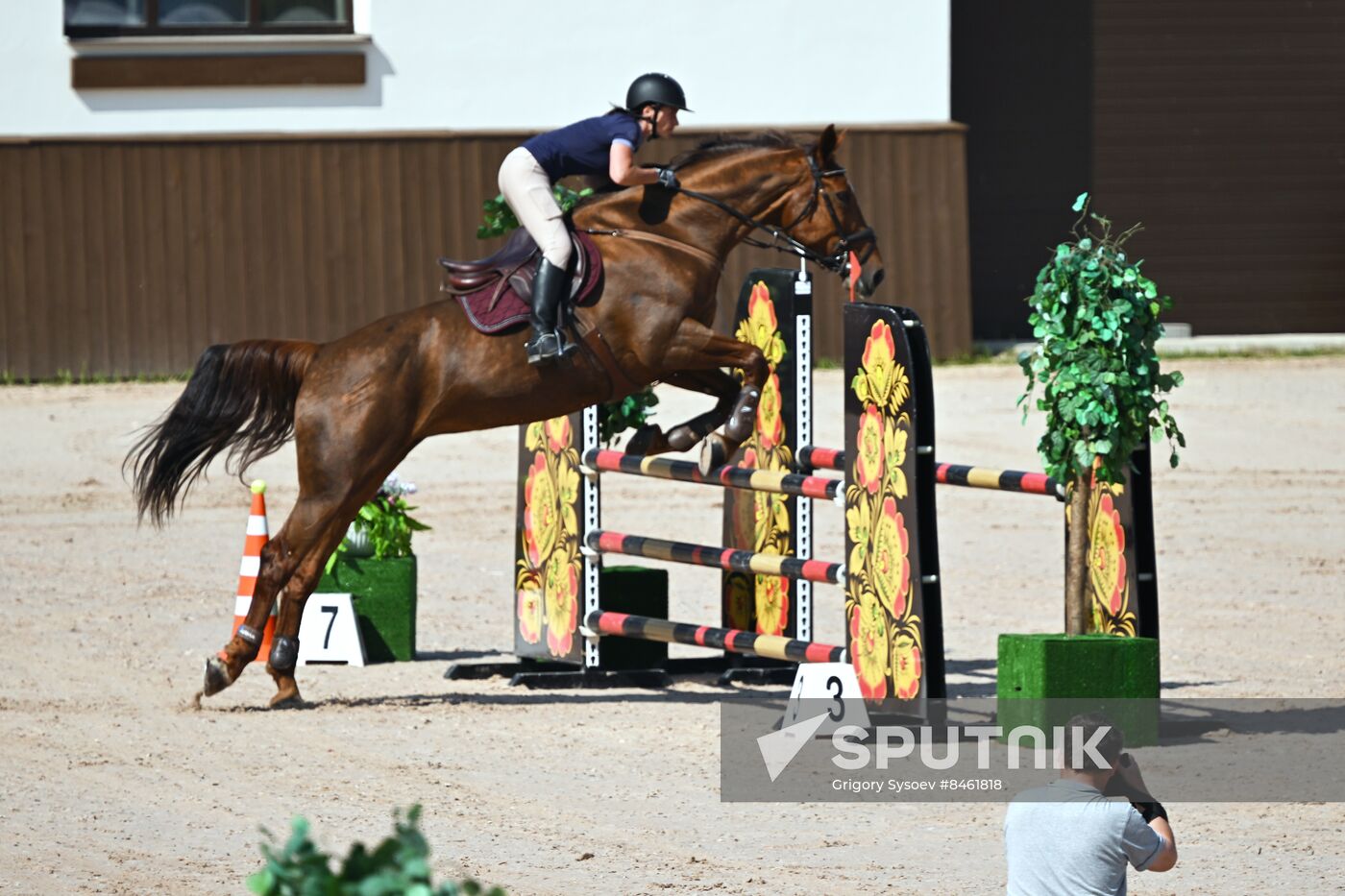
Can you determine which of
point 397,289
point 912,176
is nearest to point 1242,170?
point 912,176

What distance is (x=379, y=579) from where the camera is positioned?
32.3 ft

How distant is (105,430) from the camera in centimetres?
1669

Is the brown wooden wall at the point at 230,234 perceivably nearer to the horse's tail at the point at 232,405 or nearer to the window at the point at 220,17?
the window at the point at 220,17

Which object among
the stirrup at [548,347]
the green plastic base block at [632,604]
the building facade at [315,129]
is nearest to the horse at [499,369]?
the stirrup at [548,347]

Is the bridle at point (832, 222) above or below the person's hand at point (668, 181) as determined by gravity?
below

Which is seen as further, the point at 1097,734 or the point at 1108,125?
the point at 1108,125

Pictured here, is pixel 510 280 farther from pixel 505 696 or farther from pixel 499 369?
pixel 505 696

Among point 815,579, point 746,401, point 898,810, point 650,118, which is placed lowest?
point 898,810

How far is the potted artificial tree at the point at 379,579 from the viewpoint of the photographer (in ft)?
32.3

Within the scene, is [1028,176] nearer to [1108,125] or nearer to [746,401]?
[1108,125]

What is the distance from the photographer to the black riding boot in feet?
27.2

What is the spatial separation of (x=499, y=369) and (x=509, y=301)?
27 cm

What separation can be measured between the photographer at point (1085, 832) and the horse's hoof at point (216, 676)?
4.64 m

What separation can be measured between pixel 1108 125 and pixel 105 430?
10175 mm
